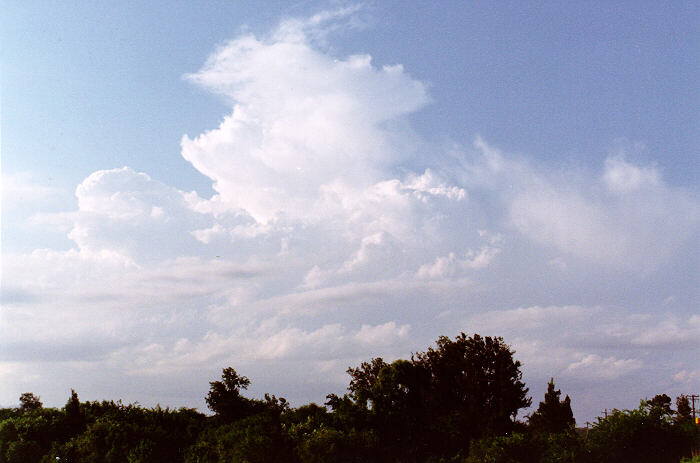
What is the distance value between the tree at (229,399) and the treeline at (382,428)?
9 centimetres

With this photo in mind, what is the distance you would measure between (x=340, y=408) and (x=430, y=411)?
7.74 m

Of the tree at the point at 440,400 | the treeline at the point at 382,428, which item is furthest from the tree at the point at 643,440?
the tree at the point at 440,400

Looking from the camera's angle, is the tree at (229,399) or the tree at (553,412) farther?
the tree at (553,412)

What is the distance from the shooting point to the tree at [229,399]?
57.7m

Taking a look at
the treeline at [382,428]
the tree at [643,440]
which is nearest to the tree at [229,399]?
the treeline at [382,428]

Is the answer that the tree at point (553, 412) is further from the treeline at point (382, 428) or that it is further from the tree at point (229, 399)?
the tree at point (229, 399)

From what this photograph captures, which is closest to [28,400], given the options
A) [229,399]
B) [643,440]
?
[229,399]

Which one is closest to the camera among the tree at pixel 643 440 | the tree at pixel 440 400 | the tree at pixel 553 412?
the tree at pixel 643 440

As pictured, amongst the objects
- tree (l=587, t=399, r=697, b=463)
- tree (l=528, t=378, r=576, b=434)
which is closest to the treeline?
tree (l=587, t=399, r=697, b=463)

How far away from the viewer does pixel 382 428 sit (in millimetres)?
52938

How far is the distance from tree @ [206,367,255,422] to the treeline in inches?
3.6

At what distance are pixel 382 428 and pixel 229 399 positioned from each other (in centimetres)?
1455

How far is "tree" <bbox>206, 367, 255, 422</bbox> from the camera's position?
57.7 metres

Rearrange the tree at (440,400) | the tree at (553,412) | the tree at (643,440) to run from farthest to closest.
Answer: the tree at (553,412) → the tree at (440,400) → the tree at (643,440)
